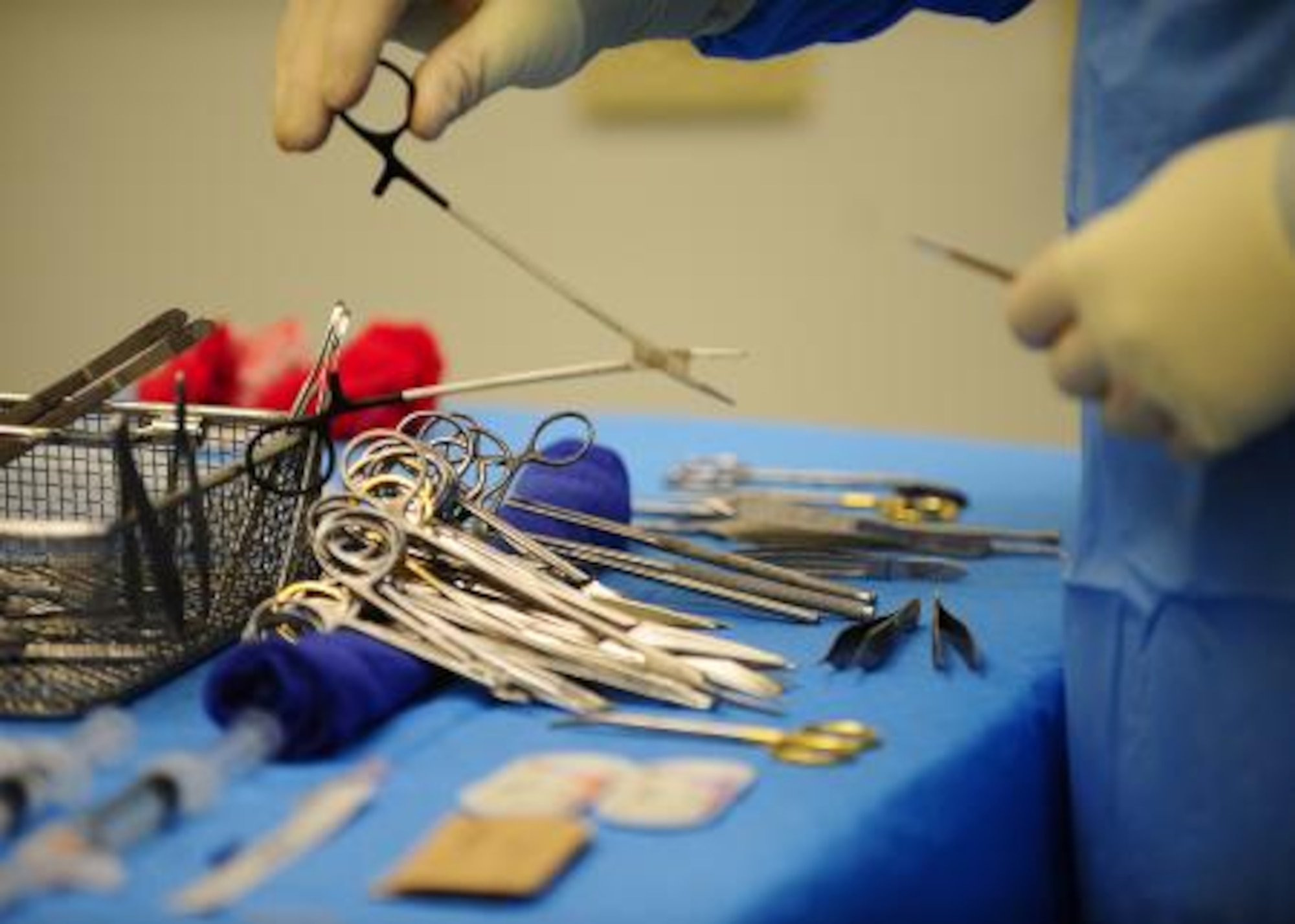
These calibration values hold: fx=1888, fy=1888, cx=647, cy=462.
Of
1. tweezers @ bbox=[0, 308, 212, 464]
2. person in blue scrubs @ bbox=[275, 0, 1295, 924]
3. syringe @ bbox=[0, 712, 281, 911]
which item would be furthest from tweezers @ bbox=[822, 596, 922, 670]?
tweezers @ bbox=[0, 308, 212, 464]

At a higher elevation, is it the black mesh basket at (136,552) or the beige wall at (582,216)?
the beige wall at (582,216)

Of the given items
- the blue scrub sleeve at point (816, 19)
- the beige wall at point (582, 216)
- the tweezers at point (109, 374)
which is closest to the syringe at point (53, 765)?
the tweezers at point (109, 374)

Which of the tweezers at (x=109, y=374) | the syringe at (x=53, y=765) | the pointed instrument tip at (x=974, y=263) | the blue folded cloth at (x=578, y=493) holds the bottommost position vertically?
the syringe at (x=53, y=765)

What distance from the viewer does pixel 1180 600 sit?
937 mm

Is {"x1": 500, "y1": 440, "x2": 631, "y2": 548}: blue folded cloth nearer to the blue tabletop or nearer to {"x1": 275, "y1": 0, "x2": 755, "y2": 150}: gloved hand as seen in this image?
the blue tabletop

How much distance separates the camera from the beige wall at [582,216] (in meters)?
2.68

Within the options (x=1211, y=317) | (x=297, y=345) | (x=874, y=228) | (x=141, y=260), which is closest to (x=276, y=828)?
(x=1211, y=317)

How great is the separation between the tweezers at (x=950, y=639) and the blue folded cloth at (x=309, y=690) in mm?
319

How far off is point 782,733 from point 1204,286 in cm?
31

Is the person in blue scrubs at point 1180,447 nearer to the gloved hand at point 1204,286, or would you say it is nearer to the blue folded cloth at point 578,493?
the gloved hand at point 1204,286

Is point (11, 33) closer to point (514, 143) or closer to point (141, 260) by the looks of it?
point (141, 260)

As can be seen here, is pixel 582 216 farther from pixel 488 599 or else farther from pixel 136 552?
pixel 136 552

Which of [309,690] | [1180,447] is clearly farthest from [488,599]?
[1180,447]

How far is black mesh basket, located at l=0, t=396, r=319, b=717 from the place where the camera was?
97 cm
